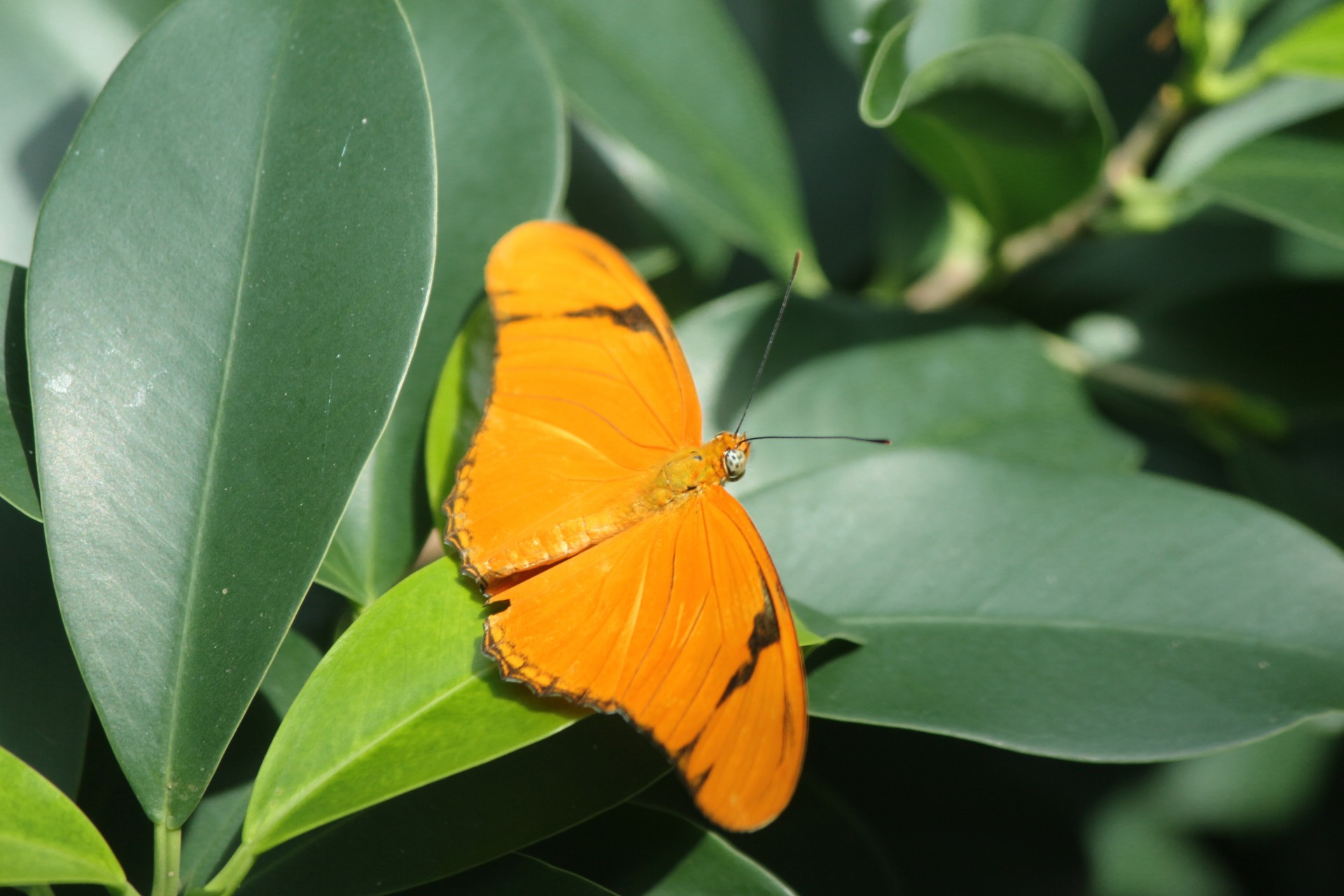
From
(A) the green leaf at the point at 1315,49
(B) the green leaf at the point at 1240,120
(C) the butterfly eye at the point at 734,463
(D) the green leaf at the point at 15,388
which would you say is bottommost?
(B) the green leaf at the point at 1240,120

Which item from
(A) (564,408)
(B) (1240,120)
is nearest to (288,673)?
(A) (564,408)

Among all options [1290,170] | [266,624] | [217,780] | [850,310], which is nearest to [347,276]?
[266,624]

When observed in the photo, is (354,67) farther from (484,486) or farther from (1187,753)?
(1187,753)

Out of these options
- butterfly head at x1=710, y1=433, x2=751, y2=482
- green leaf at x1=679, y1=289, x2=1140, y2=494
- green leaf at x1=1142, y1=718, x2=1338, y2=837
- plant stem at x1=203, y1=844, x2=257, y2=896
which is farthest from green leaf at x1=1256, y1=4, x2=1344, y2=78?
plant stem at x1=203, y1=844, x2=257, y2=896

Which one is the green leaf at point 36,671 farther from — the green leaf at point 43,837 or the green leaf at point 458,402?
the green leaf at point 458,402

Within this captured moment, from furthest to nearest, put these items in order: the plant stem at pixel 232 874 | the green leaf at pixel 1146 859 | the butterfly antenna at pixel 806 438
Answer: the green leaf at pixel 1146 859, the butterfly antenna at pixel 806 438, the plant stem at pixel 232 874

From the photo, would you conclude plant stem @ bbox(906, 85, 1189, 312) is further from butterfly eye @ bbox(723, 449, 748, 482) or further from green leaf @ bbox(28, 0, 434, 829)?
green leaf @ bbox(28, 0, 434, 829)

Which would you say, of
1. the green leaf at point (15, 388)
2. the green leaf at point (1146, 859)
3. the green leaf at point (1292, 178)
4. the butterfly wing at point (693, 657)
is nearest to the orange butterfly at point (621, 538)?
the butterfly wing at point (693, 657)
